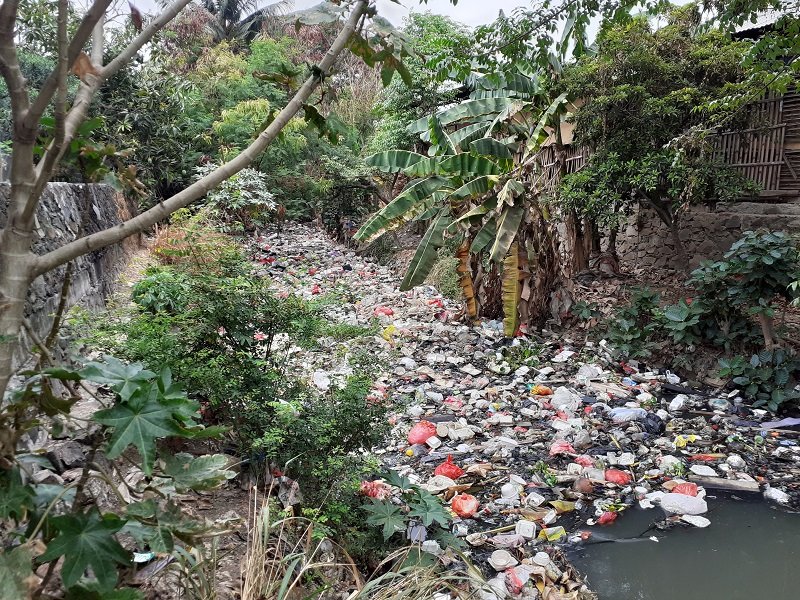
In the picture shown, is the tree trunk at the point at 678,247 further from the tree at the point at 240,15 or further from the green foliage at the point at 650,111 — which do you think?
the tree at the point at 240,15

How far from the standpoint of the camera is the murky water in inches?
103

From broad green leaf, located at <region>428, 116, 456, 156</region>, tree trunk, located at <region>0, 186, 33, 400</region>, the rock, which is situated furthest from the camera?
broad green leaf, located at <region>428, 116, 456, 156</region>

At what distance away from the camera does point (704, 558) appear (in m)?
2.81

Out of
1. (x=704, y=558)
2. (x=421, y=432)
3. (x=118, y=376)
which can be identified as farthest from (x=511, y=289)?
(x=118, y=376)

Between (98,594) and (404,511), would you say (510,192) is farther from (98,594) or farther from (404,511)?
(98,594)

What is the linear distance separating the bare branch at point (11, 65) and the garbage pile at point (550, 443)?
191 centimetres

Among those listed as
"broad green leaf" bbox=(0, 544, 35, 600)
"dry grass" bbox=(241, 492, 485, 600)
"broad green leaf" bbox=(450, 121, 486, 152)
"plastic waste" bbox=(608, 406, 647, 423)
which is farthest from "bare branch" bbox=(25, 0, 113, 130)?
"broad green leaf" bbox=(450, 121, 486, 152)

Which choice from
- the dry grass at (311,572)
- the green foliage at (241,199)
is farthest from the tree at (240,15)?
the dry grass at (311,572)

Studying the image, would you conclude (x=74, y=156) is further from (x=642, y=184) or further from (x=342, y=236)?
(x=342, y=236)

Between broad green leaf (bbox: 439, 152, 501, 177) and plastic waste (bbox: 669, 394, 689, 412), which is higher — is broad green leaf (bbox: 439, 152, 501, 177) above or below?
above

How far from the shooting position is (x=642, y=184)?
16.6ft

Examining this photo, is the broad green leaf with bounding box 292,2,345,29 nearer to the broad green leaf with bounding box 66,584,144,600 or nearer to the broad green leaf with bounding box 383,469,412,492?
the broad green leaf with bounding box 66,584,144,600

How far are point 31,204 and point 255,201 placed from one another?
850 cm

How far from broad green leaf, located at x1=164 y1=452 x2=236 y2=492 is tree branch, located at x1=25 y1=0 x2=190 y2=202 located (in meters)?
0.64
